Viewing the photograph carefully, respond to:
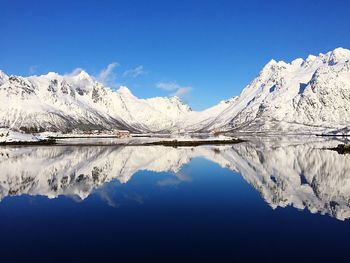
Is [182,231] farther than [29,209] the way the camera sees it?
No

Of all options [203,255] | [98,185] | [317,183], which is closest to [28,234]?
[203,255]

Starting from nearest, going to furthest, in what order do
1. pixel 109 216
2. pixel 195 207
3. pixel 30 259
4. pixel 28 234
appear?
pixel 30 259
pixel 28 234
pixel 109 216
pixel 195 207

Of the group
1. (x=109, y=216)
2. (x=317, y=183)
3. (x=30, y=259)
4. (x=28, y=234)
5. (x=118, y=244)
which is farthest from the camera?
(x=317, y=183)

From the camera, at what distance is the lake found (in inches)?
990

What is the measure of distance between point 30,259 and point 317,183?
40.8 metres

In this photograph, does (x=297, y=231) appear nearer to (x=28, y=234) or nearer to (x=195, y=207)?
(x=195, y=207)

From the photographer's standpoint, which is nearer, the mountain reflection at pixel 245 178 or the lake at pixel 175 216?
the lake at pixel 175 216

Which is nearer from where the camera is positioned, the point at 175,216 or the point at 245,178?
the point at 175,216

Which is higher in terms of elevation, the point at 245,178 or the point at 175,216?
the point at 245,178

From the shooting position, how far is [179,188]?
51.2 meters

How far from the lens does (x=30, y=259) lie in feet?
78.8

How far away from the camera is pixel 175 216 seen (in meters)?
34.8

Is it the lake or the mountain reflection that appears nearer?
the lake

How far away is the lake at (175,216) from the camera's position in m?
25.2
